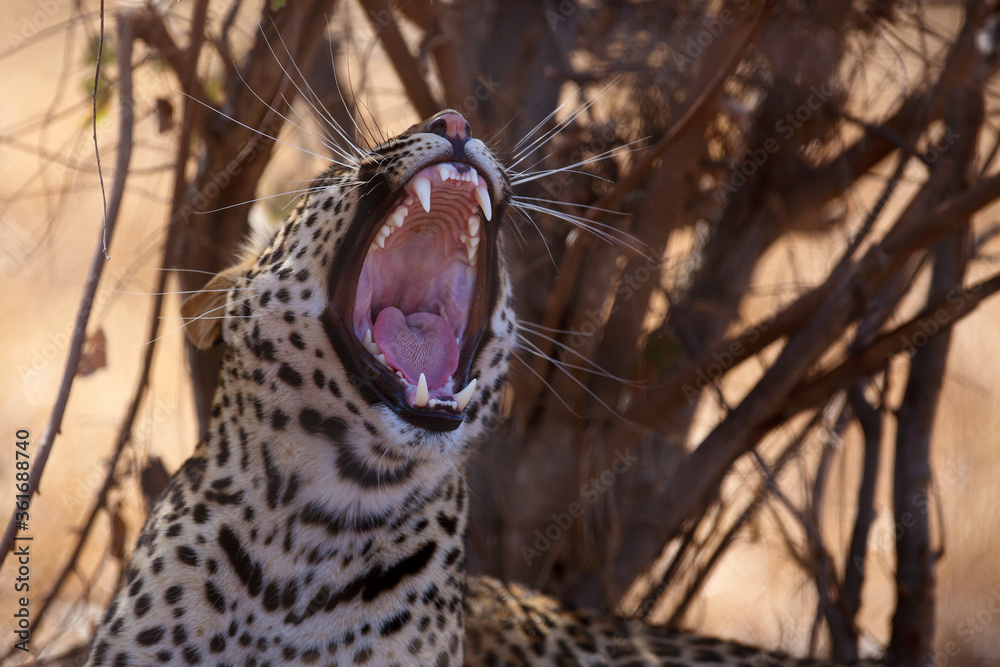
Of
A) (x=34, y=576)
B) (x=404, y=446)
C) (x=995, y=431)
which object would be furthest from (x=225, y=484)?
(x=995, y=431)

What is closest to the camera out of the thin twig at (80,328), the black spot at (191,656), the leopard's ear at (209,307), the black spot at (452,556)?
the thin twig at (80,328)

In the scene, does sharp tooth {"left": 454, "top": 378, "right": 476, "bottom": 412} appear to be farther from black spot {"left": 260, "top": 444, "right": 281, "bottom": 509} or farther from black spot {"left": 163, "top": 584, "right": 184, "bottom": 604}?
black spot {"left": 163, "top": 584, "right": 184, "bottom": 604}

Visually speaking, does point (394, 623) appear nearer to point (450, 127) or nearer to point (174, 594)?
point (174, 594)

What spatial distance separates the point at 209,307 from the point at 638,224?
154cm

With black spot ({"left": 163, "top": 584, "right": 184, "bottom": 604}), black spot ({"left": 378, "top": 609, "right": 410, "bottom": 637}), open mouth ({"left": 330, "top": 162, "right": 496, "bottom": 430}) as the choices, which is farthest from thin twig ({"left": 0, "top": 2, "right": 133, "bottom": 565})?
black spot ({"left": 378, "top": 609, "right": 410, "bottom": 637})

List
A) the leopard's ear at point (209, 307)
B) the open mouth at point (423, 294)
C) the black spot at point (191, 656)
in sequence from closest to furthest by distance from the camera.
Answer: the black spot at point (191, 656), the open mouth at point (423, 294), the leopard's ear at point (209, 307)

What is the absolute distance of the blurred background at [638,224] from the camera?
304cm

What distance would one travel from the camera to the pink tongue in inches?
101

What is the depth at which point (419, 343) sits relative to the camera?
2.64 metres

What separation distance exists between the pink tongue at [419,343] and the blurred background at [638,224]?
0.48m

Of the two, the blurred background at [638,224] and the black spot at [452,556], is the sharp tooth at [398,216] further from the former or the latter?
the black spot at [452,556]

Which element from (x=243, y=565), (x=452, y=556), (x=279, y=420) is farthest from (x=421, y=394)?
(x=243, y=565)

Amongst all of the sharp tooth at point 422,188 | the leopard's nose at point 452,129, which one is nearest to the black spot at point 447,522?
the sharp tooth at point 422,188

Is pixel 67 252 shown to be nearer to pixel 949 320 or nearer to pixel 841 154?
pixel 841 154
